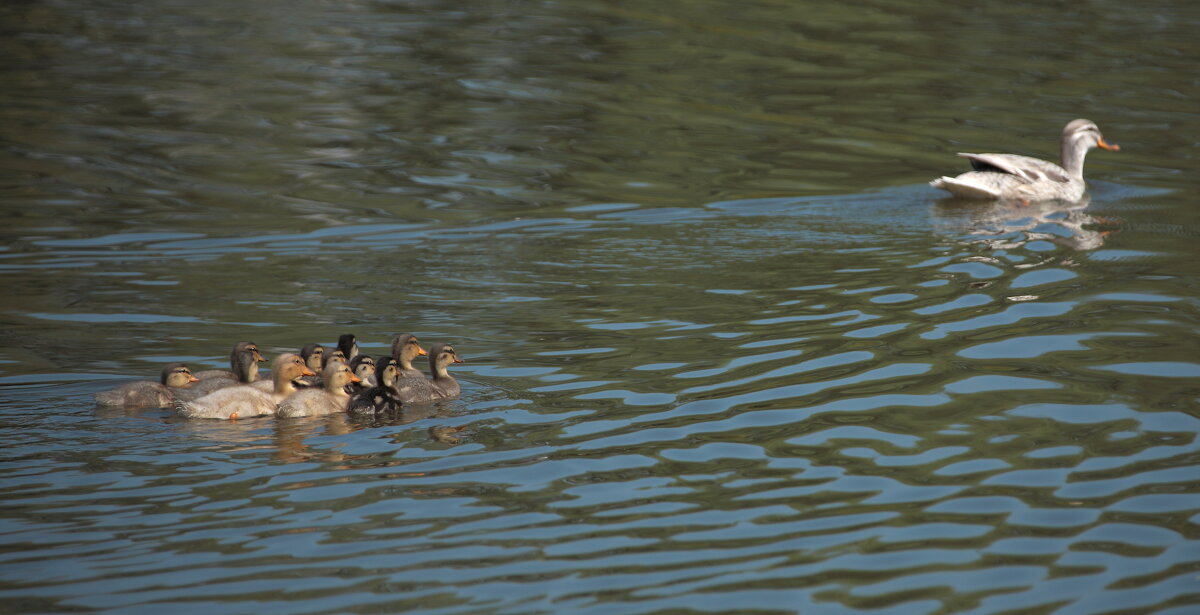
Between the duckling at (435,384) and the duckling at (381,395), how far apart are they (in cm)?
7

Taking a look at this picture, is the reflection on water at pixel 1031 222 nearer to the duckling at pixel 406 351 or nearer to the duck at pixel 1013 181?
the duck at pixel 1013 181

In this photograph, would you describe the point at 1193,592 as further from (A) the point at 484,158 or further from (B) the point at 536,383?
(A) the point at 484,158

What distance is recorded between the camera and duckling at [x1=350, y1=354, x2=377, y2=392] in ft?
28.3

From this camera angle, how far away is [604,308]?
34.3ft

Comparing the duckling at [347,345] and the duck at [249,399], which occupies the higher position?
the duckling at [347,345]

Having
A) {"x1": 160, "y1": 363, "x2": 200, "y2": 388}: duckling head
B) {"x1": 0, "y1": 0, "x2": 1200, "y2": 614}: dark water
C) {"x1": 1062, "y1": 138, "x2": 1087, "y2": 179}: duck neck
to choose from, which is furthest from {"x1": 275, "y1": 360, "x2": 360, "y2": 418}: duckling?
{"x1": 1062, "y1": 138, "x2": 1087, "y2": 179}: duck neck

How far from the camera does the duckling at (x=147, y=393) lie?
26.4ft

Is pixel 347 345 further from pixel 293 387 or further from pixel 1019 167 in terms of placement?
pixel 1019 167

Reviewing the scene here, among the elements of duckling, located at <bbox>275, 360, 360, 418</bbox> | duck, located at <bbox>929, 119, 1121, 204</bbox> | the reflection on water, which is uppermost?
duck, located at <bbox>929, 119, 1121, 204</bbox>

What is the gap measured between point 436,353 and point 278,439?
1.24m

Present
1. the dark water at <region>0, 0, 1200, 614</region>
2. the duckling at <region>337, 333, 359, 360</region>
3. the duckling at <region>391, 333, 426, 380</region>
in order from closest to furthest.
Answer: the dark water at <region>0, 0, 1200, 614</region>, the duckling at <region>391, 333, 426, 380</region>, the duckling at <region>337, 333, 359, 360</region>

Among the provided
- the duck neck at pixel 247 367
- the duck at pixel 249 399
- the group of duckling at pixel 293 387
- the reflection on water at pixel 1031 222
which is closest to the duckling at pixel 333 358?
the group of duckling at pixel 293 387

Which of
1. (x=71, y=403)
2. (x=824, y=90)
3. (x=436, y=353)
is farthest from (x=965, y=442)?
(x=824, y=90)

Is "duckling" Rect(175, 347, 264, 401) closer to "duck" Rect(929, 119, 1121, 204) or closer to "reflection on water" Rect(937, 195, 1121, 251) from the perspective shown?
"reflection on water" Rect(937, 195, 1121, 251)
